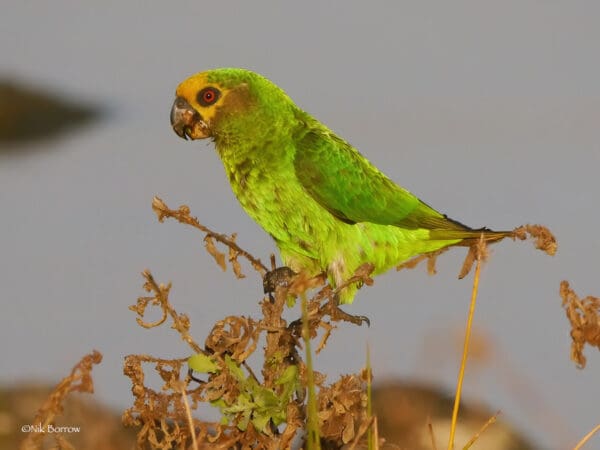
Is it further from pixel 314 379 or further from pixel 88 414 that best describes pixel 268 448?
pixel 88 414

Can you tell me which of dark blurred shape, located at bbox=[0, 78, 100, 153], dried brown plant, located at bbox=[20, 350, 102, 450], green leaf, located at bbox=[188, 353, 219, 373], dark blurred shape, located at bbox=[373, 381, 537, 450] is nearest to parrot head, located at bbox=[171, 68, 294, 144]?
dark blurred shape, located at bbox=[373, 381, 537, 450]

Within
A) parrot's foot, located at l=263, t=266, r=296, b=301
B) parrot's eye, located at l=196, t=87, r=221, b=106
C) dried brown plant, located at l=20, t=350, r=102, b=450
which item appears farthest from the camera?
parrot's eye, located at l=196, t=87, r=221, b=106

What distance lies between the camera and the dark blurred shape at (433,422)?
25.3 feet

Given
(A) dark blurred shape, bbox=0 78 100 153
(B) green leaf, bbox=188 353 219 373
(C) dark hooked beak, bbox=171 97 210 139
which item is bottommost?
(B) green leaf, bbox=188 353 219 373

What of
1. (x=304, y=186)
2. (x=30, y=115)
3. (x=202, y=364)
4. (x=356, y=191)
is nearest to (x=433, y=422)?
(x=356, y=191)

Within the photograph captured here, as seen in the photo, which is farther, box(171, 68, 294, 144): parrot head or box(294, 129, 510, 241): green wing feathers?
box(171, 68, 294, 144): parrot head

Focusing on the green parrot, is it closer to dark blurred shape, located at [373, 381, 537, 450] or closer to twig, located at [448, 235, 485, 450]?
dark blurred shape, located at [373, 381, 537, 450]

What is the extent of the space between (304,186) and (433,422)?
294 cm

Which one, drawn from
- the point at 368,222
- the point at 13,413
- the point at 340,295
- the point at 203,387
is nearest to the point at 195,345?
the point at 203,387

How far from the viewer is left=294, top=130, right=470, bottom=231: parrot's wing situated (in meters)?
6.98

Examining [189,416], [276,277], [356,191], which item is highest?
[356,191]

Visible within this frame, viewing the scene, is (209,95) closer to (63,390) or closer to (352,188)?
(352,188)

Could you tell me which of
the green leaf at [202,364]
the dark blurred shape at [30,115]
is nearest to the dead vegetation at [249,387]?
the green leaf at [202,364]

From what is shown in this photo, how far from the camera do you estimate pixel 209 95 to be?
7254 millimetres
